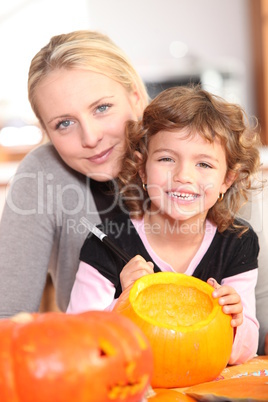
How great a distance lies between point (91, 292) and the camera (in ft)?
3.46

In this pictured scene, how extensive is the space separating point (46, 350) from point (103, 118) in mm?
777

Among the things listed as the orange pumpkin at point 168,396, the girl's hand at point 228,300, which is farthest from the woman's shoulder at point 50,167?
the orange pumpkin at point 168,396

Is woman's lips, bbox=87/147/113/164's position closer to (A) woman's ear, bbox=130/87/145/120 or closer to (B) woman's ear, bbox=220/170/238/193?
(A) woman's ear, bbox=130/87/145/120

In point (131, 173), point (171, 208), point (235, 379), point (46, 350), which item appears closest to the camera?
point (46, 350)

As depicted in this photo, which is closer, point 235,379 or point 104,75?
point 235,379

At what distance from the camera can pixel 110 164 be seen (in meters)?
1.25

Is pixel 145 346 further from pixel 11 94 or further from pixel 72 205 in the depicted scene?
pixel 11 94

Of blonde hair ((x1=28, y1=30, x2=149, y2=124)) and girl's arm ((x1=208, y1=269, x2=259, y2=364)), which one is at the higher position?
blonde hair ((x1=28, y1=30, x2=149, y2=124))

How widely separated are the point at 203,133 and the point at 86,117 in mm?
299

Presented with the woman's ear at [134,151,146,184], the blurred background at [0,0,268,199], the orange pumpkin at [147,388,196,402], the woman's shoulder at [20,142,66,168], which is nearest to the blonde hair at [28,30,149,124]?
the woman's shoulder at [20,142,66,168]

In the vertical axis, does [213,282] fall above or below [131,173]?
below

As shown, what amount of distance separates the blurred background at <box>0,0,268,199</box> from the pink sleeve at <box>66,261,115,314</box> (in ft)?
11.3

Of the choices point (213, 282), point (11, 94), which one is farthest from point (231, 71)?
point (213, 282)

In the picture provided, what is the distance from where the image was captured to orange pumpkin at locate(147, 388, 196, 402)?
0.68 meters
